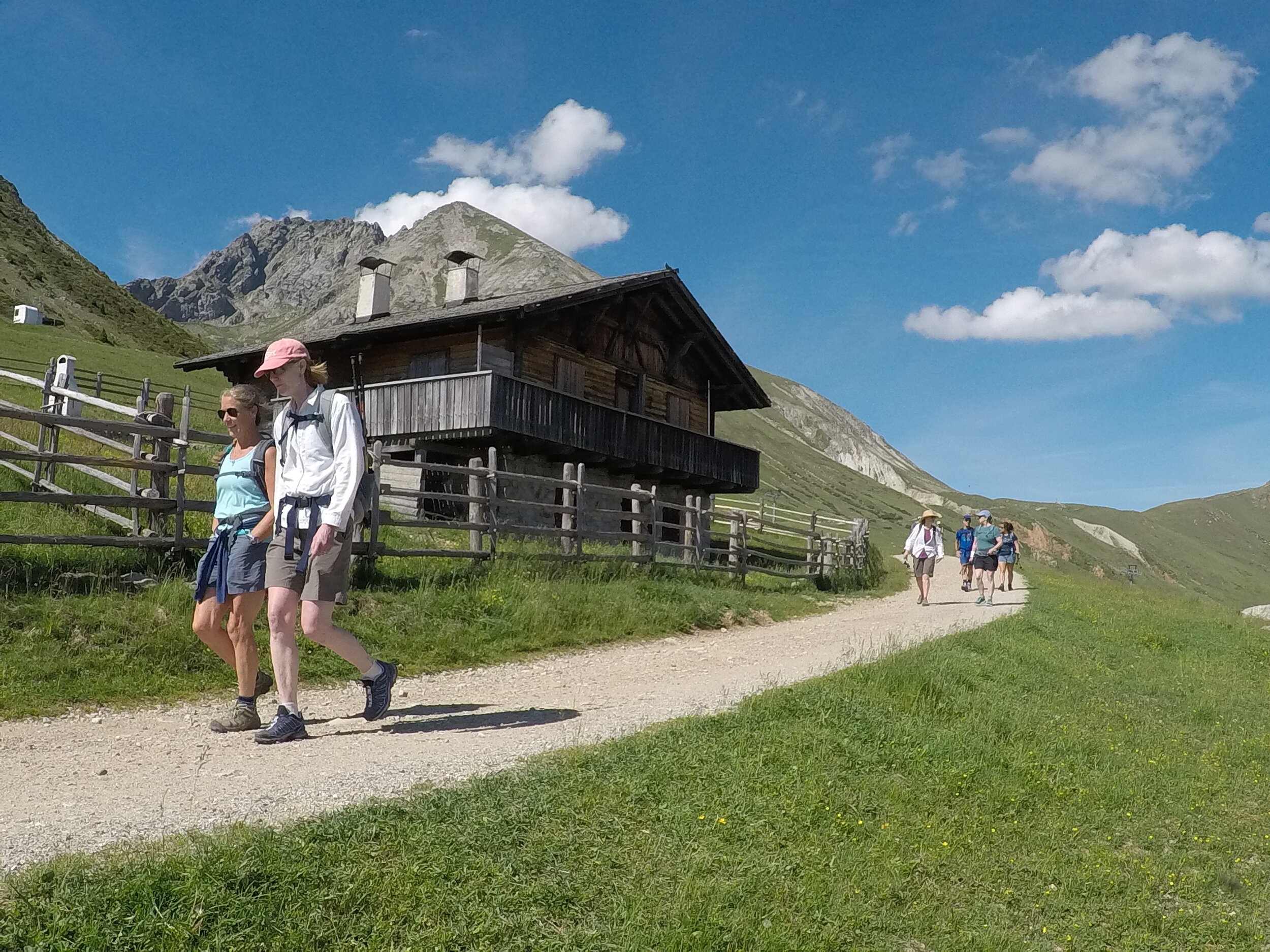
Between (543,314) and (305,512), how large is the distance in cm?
1693

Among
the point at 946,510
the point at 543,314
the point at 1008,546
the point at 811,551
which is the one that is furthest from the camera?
the point at 946,510

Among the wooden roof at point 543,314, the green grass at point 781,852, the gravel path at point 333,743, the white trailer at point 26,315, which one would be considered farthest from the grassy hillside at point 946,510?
the green grass at point 781,852

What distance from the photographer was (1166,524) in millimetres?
196625

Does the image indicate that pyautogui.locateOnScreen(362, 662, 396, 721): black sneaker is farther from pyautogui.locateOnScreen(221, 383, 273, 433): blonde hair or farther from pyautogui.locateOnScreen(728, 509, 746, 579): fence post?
pyautogui.locateOnScreen(728, 509, 746, 579): fence post

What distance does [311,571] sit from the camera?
17.9 ft

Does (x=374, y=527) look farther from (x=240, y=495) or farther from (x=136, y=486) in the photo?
(x=240, y=495)

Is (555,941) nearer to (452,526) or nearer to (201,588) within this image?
(201,588)

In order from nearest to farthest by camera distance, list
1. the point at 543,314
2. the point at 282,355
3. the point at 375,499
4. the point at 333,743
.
→ 1. the point at 282,355
2. the point at 333,743
3. the point at 375,499
4. the point at 543,314

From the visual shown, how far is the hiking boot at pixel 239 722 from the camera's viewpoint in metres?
5.92

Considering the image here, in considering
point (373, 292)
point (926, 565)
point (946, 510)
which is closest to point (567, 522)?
point (926, 565)

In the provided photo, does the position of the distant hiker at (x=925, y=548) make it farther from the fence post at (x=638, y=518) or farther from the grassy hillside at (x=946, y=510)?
the grassy hillside at (x=946, y=510)

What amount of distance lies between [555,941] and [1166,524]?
22035 centimetres

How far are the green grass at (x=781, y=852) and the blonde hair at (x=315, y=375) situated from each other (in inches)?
97.5

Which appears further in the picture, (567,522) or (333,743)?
(567,522)
